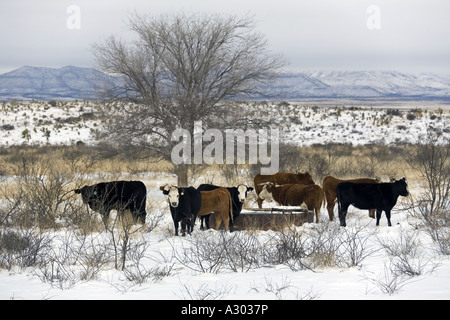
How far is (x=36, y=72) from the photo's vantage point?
16825 cm

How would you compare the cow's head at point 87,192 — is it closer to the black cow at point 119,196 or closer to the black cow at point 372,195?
the black cow at point 119,196

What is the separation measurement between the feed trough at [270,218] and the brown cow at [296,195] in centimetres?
32

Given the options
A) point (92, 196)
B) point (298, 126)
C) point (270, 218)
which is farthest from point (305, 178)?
point (298, 126)

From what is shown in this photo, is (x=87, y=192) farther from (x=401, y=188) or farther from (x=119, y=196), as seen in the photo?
(x=401, y=188)

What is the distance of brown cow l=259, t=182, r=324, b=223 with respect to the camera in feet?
43.9

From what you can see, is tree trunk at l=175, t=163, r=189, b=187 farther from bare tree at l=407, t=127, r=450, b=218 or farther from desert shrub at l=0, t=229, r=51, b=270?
desert shrub at l=0, t=229, r=51, b=270

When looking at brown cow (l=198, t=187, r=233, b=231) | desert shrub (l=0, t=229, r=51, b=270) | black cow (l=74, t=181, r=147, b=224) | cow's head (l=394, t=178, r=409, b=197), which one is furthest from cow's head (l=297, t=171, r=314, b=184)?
desert shrub (l=0, t=229, r=51, b=270)

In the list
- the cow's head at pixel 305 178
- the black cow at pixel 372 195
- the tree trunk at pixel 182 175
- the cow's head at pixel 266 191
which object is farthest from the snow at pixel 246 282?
the tree trunk at pixel 182 175

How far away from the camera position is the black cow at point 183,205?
11164 millimetres

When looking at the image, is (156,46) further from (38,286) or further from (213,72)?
(38,286)

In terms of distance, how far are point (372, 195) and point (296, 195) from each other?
72.4 inches

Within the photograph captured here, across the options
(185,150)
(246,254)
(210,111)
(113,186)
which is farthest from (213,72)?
(246,254)

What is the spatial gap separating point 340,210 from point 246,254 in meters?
4.51

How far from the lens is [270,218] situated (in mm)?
12500
